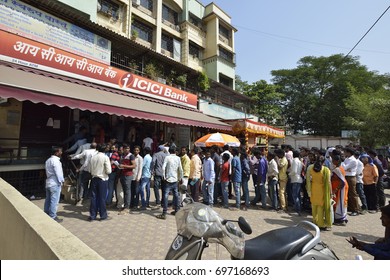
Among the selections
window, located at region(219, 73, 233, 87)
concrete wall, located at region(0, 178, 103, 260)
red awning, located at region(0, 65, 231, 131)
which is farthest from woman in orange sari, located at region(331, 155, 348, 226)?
window, located at region(219, 73, 233, 87)

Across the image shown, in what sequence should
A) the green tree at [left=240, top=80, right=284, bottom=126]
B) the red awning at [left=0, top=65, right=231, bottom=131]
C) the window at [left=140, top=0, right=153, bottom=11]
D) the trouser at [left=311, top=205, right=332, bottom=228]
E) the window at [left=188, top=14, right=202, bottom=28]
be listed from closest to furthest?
the trouser at [left=311, top=205, right=332, bottom=228]
the red awning at [left=0, top=65, right=231, bottom=131]
the window at [left=140, top=0, right=153, bottom=11]
the window at [left=188, top=14, right=202, bottom=28]
the green tree at [left=240, top=80, right=284, bottom=126]

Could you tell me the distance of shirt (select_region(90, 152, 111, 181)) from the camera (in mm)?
4805

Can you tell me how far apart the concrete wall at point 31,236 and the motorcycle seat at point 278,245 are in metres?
1.18

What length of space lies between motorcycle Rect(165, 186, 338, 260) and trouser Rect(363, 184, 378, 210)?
590 centimetres

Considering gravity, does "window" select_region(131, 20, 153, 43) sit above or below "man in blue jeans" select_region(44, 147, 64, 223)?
above

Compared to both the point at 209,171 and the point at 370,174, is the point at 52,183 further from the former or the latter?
the point at 370,174

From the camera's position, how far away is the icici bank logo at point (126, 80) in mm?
9445

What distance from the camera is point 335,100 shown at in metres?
32.3

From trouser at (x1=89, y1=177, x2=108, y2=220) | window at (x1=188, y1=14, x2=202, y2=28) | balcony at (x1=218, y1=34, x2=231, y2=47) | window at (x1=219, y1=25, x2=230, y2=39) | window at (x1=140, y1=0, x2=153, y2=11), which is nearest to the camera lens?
trouser at (x1=89, y1=177, x2=108, y2=220)

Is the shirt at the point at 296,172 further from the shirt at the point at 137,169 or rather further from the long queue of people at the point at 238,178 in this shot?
the shirt at the point at 137,169

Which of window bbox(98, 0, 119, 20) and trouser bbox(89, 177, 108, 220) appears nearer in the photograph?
trouser bbox(89, 177, 108, 220)

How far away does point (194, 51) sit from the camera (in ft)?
67.4

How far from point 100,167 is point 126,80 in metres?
5.88

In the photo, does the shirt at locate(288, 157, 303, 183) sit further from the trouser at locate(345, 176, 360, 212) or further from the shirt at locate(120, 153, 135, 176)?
the shirt at locate(120, 153, 135, 176)
